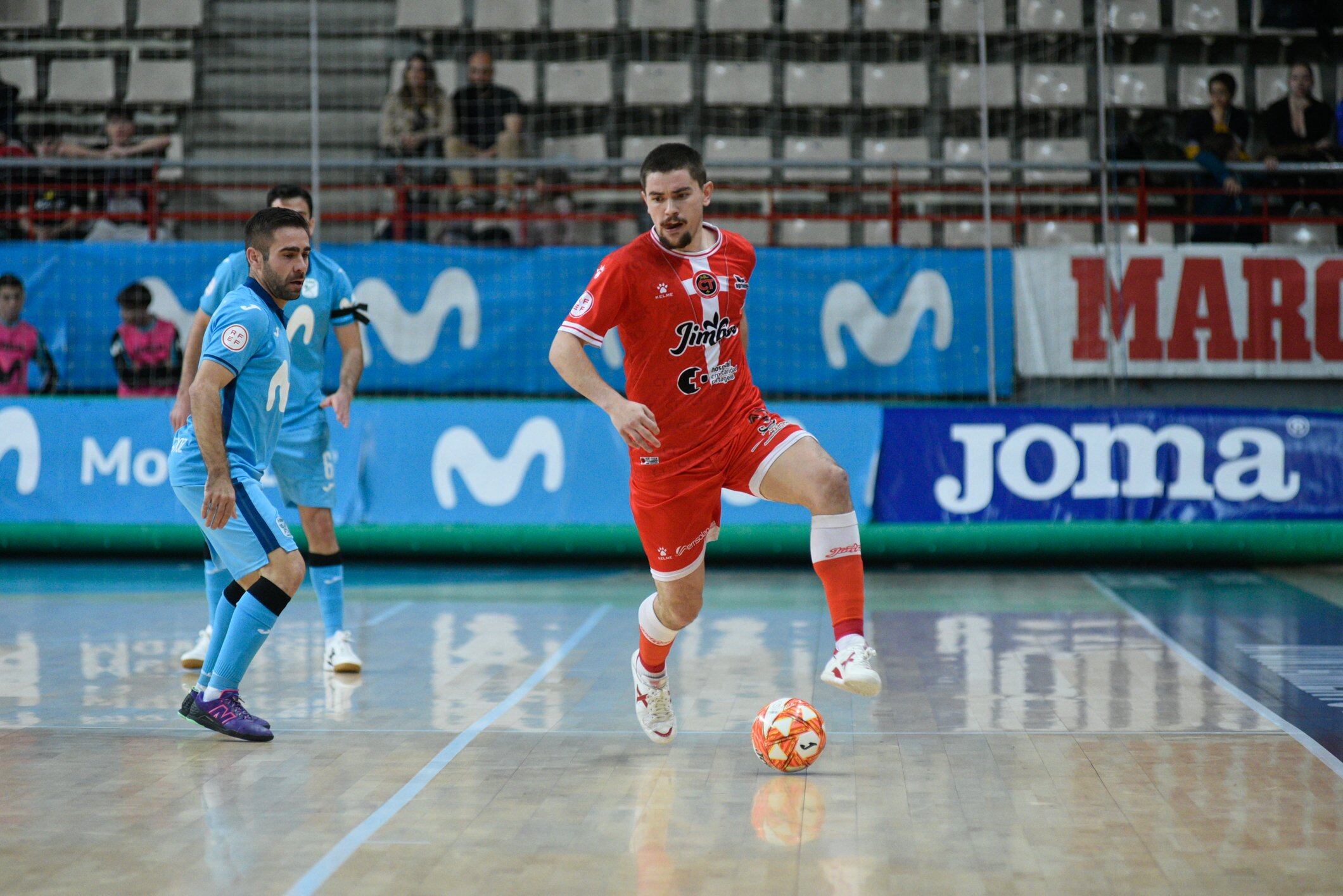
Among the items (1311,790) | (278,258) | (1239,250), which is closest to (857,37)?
(1239,250)

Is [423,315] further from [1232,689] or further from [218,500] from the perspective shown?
[1232,689]

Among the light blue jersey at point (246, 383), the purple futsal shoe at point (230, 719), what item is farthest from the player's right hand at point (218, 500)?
the purple futsal shoe at point (230, 719)

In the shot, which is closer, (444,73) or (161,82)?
(444,73)

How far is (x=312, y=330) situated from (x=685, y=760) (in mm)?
3223

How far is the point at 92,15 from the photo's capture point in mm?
16031

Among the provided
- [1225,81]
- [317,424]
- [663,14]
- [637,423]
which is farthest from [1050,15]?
[637,423]

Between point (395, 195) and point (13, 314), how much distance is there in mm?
3650

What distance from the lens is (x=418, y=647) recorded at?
7.59 meters

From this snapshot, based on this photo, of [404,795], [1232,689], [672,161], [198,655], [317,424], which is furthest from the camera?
[317,424]

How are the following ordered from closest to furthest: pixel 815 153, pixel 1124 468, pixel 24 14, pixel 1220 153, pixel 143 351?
pixel 1124 468 → pixel 143 351 → pixel 1220 153 → pixel 24 14 → pixel 815 153

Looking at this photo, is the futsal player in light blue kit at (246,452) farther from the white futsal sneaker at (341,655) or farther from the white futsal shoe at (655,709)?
the white futsal shoe at (655,709)

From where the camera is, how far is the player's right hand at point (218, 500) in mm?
5184

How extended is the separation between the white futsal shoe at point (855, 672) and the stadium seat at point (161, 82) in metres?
14.0

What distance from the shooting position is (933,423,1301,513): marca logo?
10656 millimetres
